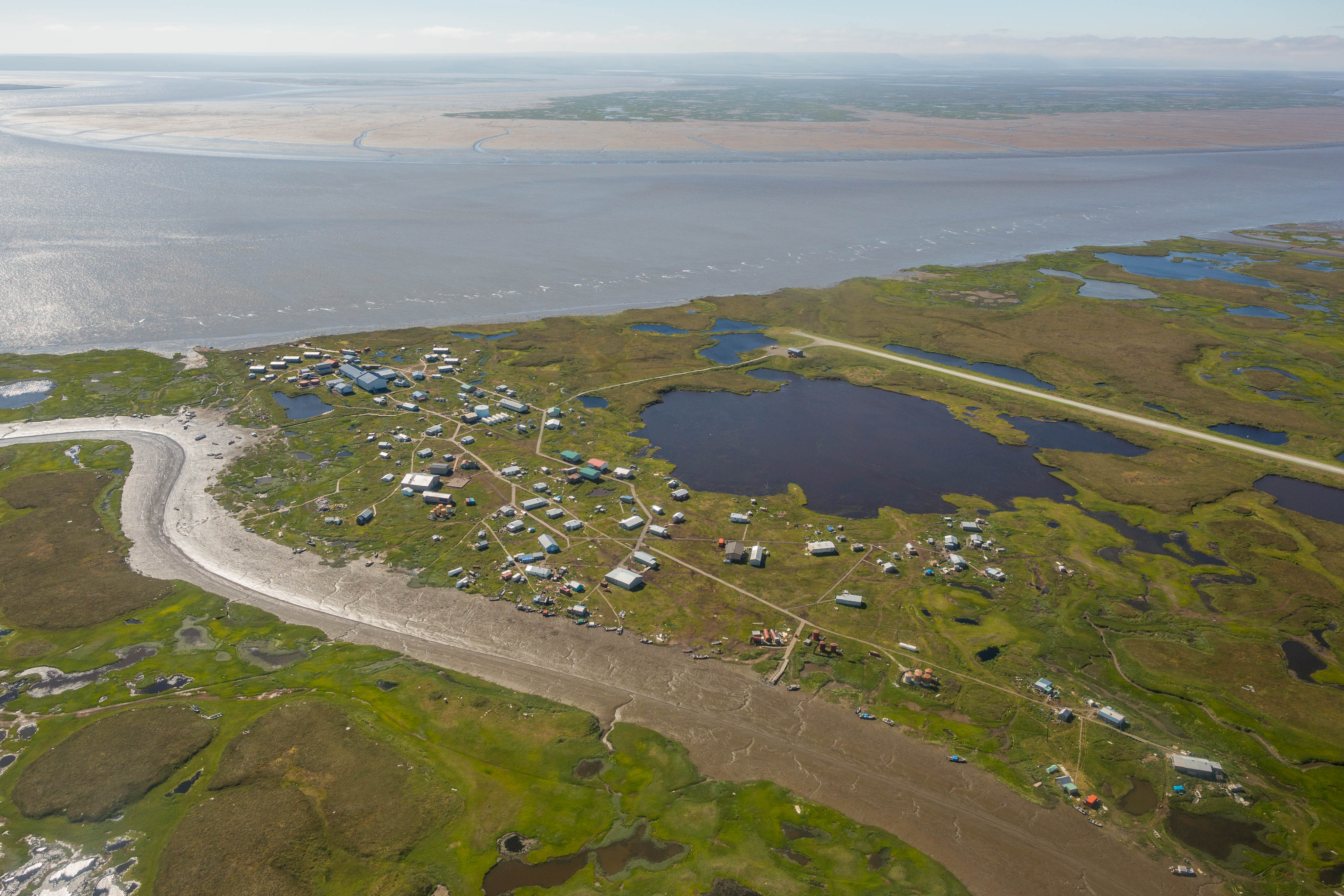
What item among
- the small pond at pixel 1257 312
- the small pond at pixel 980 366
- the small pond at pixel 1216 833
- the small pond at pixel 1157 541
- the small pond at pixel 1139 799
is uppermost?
the small pond at pixel 1257 312

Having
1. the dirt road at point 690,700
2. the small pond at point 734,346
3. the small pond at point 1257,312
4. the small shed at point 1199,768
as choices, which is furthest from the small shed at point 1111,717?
the small pond at point 1257,312

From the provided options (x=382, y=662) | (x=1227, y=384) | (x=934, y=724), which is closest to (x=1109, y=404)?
(x=1227, y=384)

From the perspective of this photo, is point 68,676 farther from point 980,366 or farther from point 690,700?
point 980,366

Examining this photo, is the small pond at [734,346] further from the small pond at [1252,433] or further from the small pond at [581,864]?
the small pond at [581,864]

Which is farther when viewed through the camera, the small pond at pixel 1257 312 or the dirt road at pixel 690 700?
the small pond at pixel 1257 312

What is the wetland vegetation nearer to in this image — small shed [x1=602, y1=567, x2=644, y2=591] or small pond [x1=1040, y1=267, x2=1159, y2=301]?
small shed [x1=602, y1=567, x2=644, y2=591]

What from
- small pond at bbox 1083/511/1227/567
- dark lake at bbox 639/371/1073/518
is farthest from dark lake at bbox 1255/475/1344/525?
dark lake at bbox 639/371/1073/518
